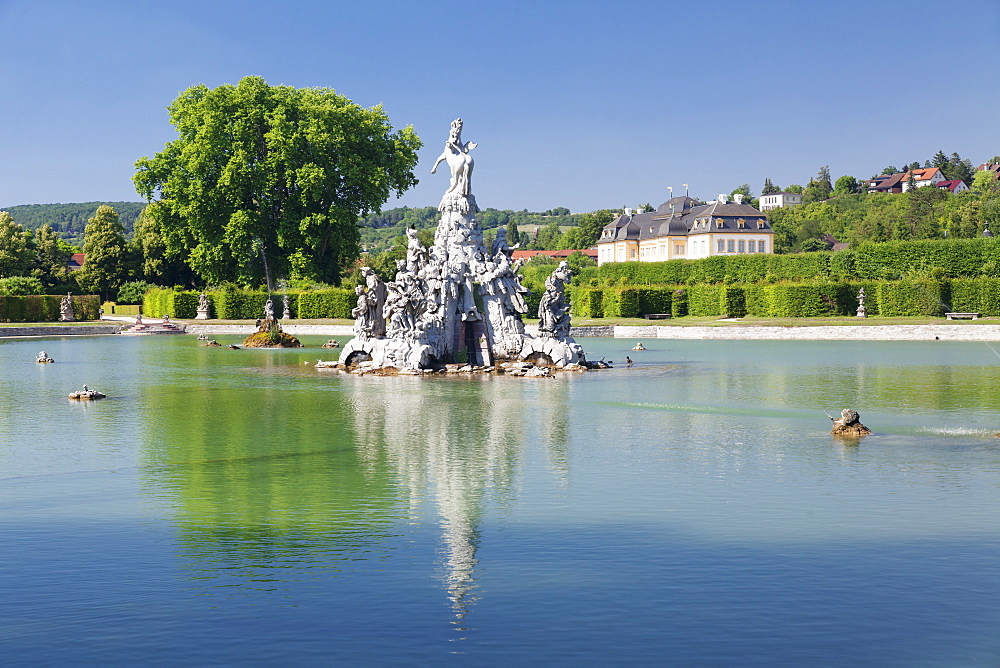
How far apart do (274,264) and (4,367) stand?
28.7 metres

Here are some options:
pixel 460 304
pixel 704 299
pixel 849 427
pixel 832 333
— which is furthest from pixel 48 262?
pixel 849 427

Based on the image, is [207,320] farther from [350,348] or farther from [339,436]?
[339,436]

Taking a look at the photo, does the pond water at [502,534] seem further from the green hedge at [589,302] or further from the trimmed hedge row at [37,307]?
the trimmed hedge row at [37,307]

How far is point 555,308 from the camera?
32.5 m

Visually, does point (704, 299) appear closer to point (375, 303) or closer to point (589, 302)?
point (589, 302)

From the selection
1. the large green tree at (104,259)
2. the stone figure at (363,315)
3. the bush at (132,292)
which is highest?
the large green tree at (104,259)

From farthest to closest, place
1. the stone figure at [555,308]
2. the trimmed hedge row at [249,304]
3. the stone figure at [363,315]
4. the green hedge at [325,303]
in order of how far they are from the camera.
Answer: the trimmed hedge row at [249,304], the green hedge at [325,303], the stone figure at [363,315], the stone figure at [555,308]

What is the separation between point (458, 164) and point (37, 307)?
4898 centimetres

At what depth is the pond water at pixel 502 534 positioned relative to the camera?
8391 millimetres

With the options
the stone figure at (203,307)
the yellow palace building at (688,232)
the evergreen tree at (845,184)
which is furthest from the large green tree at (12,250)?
the evergreen tree at (845,184)

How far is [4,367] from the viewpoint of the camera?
37.1 metres

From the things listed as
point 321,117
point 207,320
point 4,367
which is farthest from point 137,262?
point 4,367

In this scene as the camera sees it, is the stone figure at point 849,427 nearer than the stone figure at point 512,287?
Yes

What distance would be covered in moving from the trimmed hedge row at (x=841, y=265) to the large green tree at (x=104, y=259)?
40.3 meters
